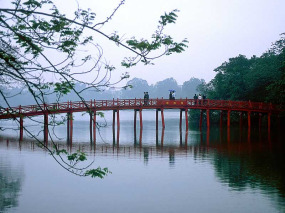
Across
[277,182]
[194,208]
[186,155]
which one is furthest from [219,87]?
[194,208]

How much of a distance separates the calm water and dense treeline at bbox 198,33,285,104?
21602mm

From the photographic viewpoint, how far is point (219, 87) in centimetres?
6122

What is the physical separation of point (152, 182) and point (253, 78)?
3757 cm

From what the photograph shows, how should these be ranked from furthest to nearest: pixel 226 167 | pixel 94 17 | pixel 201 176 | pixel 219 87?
pixel 219 87 < pixel 226 167 < pixel 201 176 < pixel 94 17

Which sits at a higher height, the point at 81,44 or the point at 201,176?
the point at 81,44

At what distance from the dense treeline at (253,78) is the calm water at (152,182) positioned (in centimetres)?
2160

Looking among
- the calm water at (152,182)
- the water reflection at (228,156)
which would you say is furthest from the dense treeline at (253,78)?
the calm water at (152,182)

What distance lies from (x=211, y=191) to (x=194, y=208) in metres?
2.49

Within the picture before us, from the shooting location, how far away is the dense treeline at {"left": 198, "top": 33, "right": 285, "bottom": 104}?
49.3 metres

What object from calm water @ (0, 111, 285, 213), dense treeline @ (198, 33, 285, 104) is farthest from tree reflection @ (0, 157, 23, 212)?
dense treeline @ (198, 33, 285, 104)

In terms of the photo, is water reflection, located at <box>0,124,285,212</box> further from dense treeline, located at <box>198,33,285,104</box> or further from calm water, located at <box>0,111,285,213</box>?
dense treeline, located at <box>198,33,285,104</box>

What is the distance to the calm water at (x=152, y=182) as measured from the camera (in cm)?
1492

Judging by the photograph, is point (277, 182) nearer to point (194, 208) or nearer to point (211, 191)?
point (211, 191)

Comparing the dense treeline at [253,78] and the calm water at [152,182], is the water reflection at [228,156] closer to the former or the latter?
the calm water at [152,182]
